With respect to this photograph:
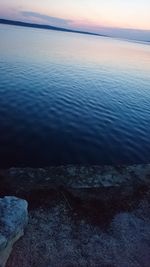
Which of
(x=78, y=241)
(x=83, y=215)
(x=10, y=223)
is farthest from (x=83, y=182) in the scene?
(x=10, y=223)

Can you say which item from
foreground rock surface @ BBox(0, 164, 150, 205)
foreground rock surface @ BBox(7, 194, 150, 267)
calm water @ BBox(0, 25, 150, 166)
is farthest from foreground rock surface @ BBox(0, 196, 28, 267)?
calm water @ BBox(0, 25, 150, 166)

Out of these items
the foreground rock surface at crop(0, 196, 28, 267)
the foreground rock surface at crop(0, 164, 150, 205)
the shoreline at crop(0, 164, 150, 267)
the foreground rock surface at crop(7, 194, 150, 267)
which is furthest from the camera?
the foreground rock surface at crop(0, 164, 150, 205)

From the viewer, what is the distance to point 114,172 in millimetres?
14844

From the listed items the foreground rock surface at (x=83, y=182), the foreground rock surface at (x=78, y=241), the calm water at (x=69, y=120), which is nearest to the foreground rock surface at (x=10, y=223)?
the foreground rock surface at (x=78, y=241)

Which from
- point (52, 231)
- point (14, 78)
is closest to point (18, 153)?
point (52, 231)

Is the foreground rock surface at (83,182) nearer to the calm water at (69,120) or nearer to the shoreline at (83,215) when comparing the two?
the shoreline at (83,215)

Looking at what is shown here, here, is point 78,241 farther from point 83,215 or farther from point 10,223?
point 10,223

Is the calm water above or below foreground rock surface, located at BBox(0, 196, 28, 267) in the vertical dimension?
below

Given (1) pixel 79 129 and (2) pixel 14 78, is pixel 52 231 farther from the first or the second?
(2) pixel 14 78

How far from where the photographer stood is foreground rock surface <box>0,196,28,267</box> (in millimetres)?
8548

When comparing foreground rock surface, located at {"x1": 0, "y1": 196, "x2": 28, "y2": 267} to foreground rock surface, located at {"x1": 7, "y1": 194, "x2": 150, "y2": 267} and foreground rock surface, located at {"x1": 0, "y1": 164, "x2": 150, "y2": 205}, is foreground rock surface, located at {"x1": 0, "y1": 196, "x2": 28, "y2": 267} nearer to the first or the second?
foreground rock surface, located at {"x1": 7, "y1": 194, "x2": 150, "y2": 267}

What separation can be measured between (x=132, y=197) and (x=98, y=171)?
2550mm

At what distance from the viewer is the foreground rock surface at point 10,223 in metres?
8.55

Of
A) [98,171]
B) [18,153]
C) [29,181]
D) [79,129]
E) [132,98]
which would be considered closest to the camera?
[29,181]
